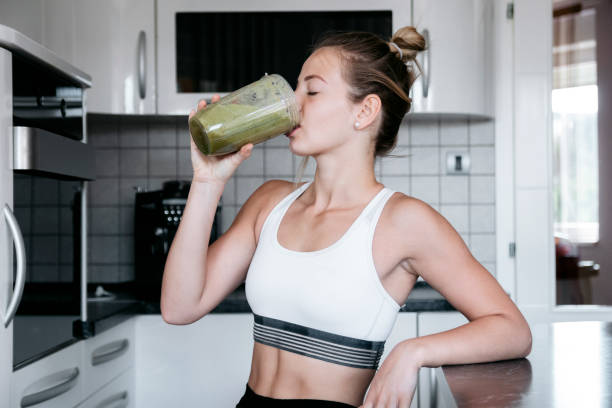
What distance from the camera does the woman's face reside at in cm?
107

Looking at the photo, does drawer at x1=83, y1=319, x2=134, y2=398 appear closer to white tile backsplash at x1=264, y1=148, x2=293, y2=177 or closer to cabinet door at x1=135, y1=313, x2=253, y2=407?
cabinet door at x1=135, y1=313, x2=253, y2=407

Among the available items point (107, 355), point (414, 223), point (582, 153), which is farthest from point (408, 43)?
point (582, 153)

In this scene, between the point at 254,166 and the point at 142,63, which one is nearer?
the point at 142,63

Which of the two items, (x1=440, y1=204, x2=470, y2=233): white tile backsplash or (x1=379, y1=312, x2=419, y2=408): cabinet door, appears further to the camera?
(x1=440, y1=204, x2=470, y2=233): white tile backsplash

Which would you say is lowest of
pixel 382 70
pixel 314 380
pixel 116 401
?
pixel 116 401

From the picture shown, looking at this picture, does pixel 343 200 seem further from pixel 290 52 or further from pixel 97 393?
pixel 290 52

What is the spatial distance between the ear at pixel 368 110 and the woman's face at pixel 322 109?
0.01m

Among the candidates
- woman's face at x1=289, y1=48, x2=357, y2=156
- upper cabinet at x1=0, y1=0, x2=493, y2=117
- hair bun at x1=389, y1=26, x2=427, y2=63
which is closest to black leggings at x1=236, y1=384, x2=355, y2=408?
woman's face at x1=289, y1=48, x2=357, y2=156

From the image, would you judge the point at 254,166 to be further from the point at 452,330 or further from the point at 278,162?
the point at 452,330

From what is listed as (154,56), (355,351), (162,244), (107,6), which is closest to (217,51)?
(154,56)

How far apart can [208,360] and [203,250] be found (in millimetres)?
959

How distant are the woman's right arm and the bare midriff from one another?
19cm

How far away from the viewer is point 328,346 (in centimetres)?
104

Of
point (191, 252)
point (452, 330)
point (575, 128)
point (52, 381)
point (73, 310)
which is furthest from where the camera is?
point (575, 128)
